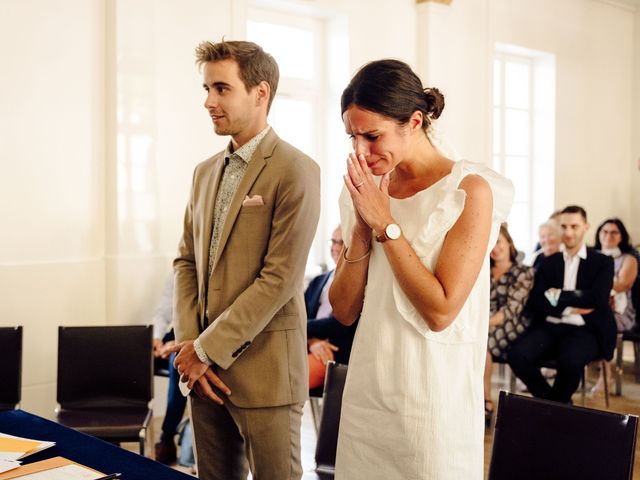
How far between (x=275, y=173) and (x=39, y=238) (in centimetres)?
289

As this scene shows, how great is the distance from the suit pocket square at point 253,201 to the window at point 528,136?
6.57 m

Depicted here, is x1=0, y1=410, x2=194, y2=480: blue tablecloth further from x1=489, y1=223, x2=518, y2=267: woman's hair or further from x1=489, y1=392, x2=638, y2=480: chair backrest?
x1=489, y1=223, x2=518, y2=267: woman's hair

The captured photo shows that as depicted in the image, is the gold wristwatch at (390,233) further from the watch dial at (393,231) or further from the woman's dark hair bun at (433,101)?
the woman's dark hair bun at (433,101)

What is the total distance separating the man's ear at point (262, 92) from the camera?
7.88 ft

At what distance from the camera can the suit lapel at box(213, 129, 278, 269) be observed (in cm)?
233

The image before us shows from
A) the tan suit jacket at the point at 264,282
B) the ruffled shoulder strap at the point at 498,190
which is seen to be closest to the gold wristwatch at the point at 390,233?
the ruffled shoulder strap at the point at 498,190

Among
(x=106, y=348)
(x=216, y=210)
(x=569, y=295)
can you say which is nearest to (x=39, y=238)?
(x=106, y=348)

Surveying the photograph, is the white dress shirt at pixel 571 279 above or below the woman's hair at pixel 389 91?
below

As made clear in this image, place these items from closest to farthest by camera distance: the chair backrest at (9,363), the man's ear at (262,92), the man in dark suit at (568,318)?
the man's ear at (262,92) → the chair backrest at (9,363) → the man in dark suit at (568,318)

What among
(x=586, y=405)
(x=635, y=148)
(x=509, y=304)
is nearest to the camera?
(x=509, y=304)

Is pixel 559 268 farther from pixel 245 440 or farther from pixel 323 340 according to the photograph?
pixel 245 440

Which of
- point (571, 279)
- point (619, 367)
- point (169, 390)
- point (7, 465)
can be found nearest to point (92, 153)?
point (169, 390)

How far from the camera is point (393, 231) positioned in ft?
5.59

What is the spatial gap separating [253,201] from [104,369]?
1.80 m
